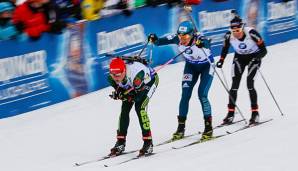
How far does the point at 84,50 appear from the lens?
13094 millimetres

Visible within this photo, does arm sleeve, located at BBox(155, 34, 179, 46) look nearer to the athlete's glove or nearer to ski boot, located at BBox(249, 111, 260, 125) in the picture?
the athlete's glove

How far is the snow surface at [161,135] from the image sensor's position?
26.9ft

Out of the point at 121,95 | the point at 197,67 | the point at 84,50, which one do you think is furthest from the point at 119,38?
the point at 121,95

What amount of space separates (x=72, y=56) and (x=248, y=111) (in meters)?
3.58

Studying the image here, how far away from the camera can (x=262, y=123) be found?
10.4 meters

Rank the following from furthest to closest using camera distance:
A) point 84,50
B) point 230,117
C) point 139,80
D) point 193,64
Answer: point 84,50
point 230,117
point 193,64
point 139,80

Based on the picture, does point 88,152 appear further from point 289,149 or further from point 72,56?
point 72,56

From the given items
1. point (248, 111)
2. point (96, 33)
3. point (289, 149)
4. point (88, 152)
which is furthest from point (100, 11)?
point (289, 149)

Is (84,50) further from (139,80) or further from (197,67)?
(139,80)

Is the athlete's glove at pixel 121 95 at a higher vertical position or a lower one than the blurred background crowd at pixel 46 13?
lower

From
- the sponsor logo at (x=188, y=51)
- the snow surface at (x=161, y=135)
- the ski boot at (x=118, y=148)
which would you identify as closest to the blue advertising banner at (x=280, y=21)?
the snow surface at (x=161, y=135)

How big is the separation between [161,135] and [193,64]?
4.17 ft

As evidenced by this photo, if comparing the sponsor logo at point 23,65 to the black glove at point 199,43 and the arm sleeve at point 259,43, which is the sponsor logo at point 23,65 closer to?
the black glove at point 199,43

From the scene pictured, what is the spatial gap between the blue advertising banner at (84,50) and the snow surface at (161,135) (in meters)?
0.28
